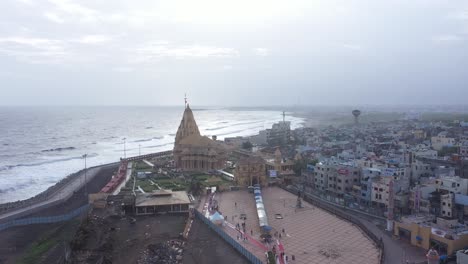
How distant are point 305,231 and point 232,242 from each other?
23.8 feet

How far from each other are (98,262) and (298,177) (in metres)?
35.4

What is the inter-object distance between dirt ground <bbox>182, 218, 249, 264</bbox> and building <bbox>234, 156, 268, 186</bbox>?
18683 millimetres

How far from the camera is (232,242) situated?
30.8 meters

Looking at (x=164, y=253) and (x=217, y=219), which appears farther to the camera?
(x=217, y=219)

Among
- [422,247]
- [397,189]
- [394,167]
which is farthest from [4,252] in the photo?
[394,167]

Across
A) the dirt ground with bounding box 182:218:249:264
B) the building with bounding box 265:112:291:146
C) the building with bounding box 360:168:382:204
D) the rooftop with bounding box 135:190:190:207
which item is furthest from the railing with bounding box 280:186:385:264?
the building with bounding box 265:112:291:146

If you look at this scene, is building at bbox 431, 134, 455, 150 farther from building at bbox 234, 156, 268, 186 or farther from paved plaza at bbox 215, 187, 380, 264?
paved plaza at bbox 215, 187, 380, 264

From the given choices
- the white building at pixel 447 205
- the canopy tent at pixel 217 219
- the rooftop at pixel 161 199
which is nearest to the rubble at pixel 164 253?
the canopy tent at pixel 217 219

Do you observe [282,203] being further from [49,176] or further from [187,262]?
[49,176]

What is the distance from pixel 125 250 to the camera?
2920 cm

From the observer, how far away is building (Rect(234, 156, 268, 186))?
52312 mm

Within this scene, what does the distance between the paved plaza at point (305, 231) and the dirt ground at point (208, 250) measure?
5.55 feet

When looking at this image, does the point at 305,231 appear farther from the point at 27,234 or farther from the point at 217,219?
the point at 27,234

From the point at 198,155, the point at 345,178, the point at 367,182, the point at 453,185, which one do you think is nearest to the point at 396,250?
the point at 453,185
